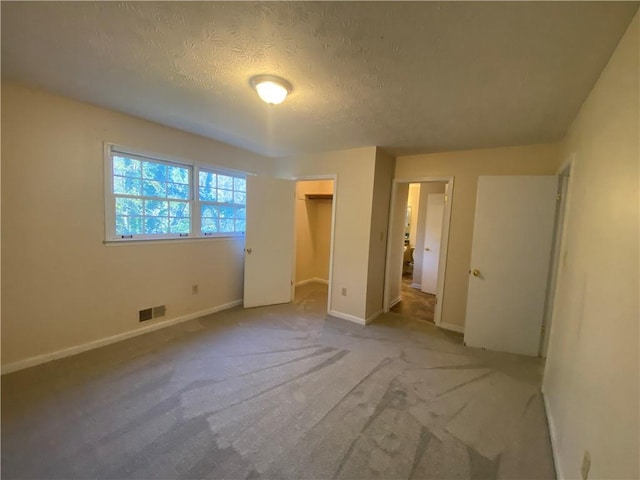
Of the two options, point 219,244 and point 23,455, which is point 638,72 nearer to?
point 23,455

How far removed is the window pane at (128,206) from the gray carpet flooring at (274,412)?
133cm

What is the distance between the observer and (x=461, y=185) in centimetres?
340

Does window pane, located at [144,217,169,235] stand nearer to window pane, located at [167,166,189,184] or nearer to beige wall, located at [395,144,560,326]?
window pane, located at [167,166,189,184]

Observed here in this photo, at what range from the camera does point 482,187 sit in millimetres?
2947

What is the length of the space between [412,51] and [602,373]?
5.82 ft

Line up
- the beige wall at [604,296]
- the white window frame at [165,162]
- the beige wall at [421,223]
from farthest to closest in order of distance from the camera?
1. the beige wall at [421,223]
2. the white window frame at [165,162]
3. the beige wall at [604,296]

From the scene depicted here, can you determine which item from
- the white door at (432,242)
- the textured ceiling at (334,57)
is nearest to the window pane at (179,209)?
the textured ceiling at (334,57)

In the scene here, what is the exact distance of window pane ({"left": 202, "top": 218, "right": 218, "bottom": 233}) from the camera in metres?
3.51

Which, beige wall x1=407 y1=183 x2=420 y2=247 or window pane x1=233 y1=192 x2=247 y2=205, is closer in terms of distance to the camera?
window pane x1=233 y1=192 x2=247 y2=205

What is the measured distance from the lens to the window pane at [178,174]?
310 centimetres

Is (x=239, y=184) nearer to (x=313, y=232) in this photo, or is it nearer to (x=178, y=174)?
(x=178, y=174)

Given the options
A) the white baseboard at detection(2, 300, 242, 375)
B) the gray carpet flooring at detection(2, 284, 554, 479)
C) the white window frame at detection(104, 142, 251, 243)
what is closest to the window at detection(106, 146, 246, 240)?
the white window frame at detection(104, 142, 251, 243)

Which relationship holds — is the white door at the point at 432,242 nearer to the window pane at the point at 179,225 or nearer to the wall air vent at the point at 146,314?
the window pane at the point at 179,225

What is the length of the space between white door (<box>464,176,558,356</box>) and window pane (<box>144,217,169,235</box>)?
3.55 metres
